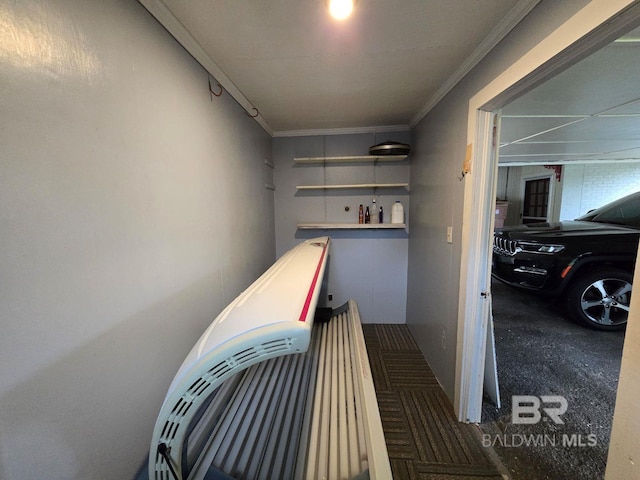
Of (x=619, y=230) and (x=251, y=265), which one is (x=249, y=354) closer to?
(x=251, y=265)

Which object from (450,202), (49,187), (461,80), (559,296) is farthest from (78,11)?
(559,296)

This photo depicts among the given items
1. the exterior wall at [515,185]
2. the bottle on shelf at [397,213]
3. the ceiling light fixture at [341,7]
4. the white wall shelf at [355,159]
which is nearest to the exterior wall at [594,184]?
the exterior wall at [515,185]

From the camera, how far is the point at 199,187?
4.17ft

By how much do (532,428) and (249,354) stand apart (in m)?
2.06

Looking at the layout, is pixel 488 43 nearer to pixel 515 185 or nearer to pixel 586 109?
pixel 586 109

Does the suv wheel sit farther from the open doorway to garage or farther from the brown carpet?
the brown carpet

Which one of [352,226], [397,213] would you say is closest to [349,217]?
[352,226]

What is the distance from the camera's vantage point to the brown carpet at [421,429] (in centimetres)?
134

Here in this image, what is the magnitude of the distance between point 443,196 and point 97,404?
2152 mm

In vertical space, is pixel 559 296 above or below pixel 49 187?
below

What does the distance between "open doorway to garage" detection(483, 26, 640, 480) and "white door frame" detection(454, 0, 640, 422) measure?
1.11ft

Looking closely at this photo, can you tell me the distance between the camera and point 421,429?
158 centimetres

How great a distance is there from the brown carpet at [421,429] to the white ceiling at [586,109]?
2318 mm

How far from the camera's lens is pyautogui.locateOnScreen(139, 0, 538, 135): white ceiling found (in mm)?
1007
